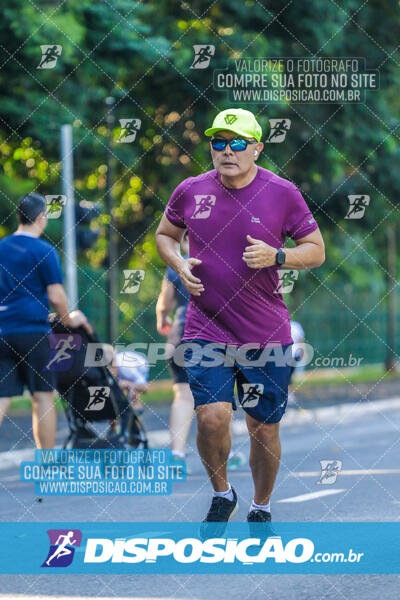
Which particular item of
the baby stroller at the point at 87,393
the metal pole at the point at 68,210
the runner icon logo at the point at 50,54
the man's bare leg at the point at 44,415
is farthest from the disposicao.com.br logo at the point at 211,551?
the metal pole at the point at 68,210

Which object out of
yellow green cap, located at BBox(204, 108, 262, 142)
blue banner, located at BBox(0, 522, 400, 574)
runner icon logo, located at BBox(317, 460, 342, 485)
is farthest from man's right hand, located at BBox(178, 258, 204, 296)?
runner icon logo, located at BBox(317, 460, 342, 485)

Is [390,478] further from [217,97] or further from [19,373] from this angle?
[217,97]

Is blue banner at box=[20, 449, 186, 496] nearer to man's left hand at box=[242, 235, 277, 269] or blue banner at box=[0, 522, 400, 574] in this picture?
blue banner at box=[0, 522, 400, 574]

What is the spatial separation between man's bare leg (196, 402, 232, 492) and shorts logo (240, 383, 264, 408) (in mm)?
85

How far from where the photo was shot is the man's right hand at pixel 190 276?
588 centimetres

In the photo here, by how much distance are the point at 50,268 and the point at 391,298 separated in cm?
2175

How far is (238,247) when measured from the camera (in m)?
5.89

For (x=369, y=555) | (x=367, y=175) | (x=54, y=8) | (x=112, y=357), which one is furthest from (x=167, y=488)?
(x=367, y=175)

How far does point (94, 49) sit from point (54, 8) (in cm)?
128

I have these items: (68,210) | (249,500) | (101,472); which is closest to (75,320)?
(101,472)

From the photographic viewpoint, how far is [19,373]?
871 centimetres

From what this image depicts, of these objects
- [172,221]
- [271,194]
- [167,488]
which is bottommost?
[167,488]

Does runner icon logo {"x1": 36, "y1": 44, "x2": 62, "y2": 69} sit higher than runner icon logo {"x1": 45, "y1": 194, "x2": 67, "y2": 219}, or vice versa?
runner icon logo {"x1": 36, "y1": 44, "x2": 62, "y2": 69}

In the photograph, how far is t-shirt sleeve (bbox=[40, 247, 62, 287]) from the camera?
8.54 meters
